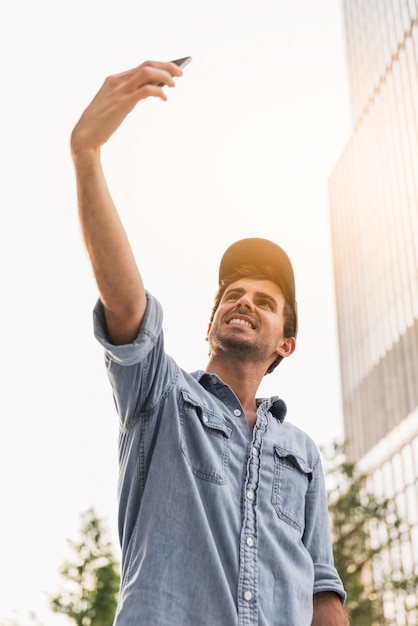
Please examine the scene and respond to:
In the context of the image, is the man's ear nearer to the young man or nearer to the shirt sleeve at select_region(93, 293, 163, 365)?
the young man

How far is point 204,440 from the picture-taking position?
82.8 inches

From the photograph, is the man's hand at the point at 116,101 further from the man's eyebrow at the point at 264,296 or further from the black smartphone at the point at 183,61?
the man's eyebrow at the point at 264,296

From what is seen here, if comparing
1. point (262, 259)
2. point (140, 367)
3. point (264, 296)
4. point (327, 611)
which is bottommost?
point (327, 611)

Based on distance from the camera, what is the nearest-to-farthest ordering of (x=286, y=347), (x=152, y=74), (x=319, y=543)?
(x=152, y=74)
(x=319, y=543)
(x=286, y=347)

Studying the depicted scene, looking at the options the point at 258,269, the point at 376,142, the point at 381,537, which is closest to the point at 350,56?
the point at 376,142

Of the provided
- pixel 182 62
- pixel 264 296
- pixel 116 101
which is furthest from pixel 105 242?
pixel 264 296

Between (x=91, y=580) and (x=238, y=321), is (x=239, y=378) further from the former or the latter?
(x=91, y=580)

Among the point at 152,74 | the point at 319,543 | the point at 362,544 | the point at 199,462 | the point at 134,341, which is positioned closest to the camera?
the point at 152,74

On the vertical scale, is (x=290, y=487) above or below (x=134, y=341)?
below

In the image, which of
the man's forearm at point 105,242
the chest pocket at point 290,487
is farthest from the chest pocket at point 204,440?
the man's forearm at point 105,242

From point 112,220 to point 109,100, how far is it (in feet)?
0.86

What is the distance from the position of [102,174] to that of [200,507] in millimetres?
826

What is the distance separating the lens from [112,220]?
5.90ft

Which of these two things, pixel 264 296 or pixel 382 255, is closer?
pixel 264 296
